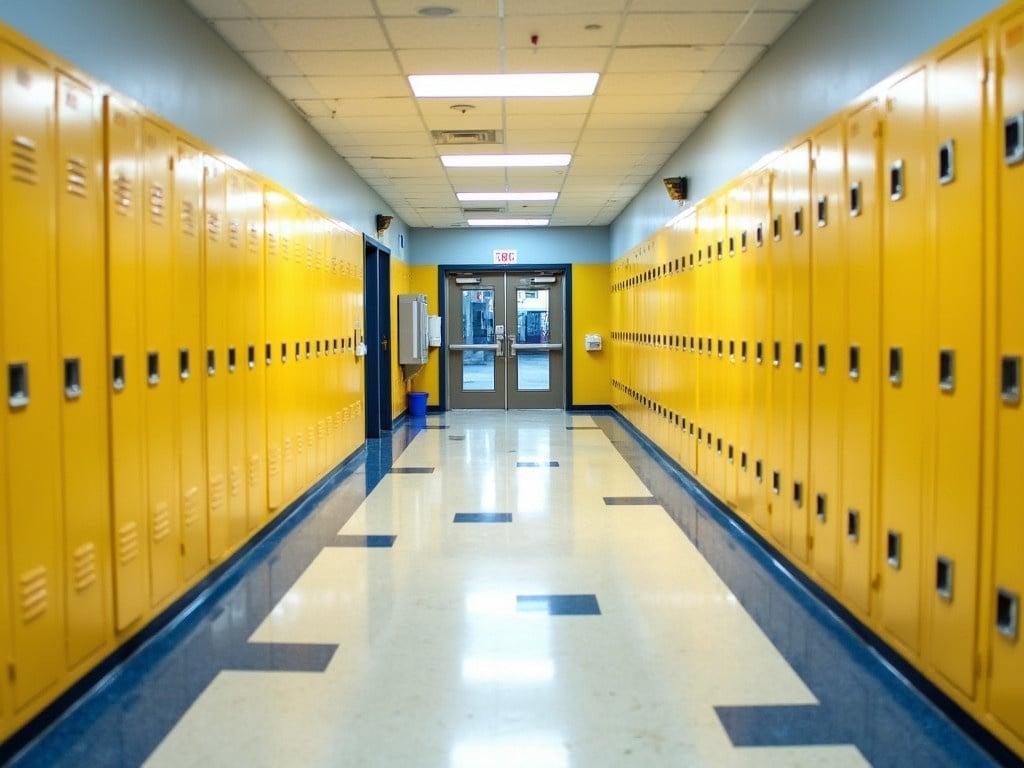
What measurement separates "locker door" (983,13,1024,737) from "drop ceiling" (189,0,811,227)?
2178 millimetres

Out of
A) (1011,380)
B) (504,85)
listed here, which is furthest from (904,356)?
(504,85)

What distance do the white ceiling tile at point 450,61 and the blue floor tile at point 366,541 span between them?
2705mm

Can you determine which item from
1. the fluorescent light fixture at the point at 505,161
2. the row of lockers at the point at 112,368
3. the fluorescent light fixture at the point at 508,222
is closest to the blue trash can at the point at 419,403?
the fluorescent light fixture at the point at 508,222

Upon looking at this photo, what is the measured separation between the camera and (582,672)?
3.05 m

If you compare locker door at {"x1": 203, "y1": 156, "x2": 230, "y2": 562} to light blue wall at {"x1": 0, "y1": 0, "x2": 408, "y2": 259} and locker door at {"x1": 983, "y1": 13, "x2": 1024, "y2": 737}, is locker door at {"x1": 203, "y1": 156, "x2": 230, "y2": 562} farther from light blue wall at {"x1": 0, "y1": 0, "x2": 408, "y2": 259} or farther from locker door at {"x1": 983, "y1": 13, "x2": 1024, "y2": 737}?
locker door at {"x1": 983, "y1": 13, "x2": 1024, "y2": 737}

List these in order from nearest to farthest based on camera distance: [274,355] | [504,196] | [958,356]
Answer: [958,356], [274,355], [504,196]

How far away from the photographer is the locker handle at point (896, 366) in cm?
297

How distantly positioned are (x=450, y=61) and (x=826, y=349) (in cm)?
273

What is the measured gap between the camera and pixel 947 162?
260 cm

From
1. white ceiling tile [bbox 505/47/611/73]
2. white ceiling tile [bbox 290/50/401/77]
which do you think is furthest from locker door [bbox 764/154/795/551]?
white ceiling tile [bbox 290/50/401/77]

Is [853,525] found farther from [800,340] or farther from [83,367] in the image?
[83,367]

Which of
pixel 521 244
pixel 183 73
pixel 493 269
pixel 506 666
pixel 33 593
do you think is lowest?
pixel 506 666

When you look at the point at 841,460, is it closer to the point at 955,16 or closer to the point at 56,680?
the point at 955,16

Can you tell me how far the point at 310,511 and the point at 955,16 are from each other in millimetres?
4651
